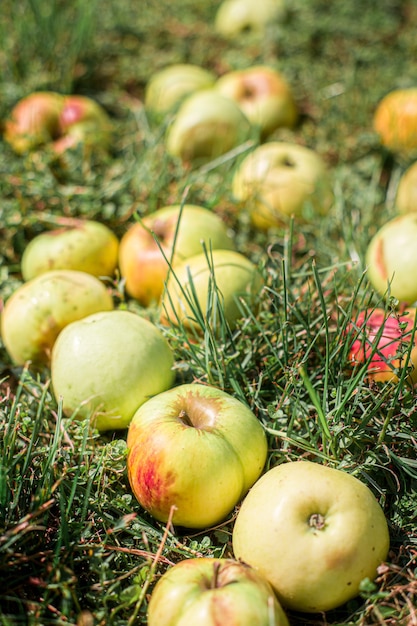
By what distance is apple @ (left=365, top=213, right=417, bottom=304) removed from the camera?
267 centimetres

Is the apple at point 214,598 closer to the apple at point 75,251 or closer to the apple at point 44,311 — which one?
the apple at point 44,311

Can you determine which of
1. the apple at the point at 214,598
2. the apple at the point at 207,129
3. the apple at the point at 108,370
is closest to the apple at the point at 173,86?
the apple at the point at 207,129

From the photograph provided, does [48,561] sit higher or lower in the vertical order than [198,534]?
higher

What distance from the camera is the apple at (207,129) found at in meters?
3.73

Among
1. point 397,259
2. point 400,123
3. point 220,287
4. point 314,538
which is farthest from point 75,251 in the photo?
point 400,123

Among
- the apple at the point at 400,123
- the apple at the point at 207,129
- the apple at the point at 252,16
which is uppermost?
the apple at the point at 252,16

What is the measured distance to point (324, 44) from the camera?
473cm

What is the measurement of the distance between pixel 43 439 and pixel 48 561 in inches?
24.4

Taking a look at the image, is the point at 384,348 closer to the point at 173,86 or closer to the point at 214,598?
the point at 214,598

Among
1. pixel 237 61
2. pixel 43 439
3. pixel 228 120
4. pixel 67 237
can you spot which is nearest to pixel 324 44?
pixel 237 61

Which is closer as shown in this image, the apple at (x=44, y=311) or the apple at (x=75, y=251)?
the apple at (x=44, y=311)

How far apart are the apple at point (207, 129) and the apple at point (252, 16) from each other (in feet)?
4.47

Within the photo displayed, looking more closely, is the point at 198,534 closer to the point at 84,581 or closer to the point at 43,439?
the point at 84,581

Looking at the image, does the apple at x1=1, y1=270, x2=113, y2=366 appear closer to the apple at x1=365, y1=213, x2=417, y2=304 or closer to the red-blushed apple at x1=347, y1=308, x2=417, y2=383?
the red-blushed apple at x1=347, y1=308, x2=417, y2=383
